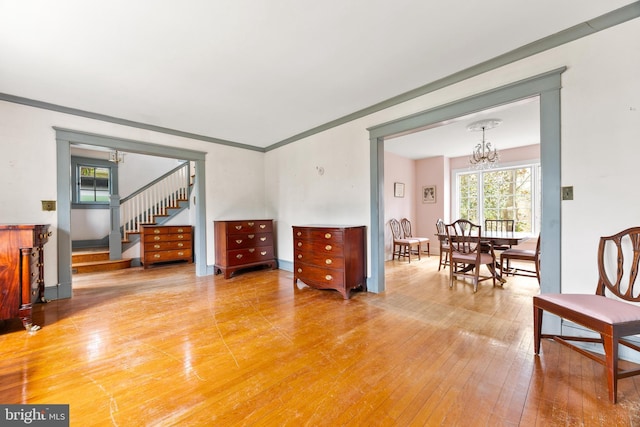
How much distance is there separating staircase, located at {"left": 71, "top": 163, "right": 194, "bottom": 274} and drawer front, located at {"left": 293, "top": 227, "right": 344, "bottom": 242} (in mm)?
3908

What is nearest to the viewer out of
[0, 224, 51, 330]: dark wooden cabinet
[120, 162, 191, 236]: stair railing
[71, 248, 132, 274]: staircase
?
[0, 224, 51, 330]: dark wooden cabinet

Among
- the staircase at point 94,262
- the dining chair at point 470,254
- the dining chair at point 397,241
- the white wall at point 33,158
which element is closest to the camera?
the white wall at point 33,158

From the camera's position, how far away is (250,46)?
6.99 ft

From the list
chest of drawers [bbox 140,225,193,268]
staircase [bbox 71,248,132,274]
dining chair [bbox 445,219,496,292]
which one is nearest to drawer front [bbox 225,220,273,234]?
chest of drawers [bbox 140,225,193,268]

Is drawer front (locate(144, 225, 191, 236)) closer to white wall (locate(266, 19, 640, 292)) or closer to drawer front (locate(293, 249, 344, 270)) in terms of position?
drawer front (locate(293, 249, 344, 270))

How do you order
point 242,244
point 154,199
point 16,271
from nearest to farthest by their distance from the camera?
point 16,271
point 242,244
point 154,199

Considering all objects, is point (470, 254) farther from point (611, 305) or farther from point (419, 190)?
point (419, 190)

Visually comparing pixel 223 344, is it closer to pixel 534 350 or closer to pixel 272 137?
pixel 534 350

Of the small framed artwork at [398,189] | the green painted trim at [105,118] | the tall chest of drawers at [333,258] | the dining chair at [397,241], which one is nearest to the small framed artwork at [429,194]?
the small framed artwork at [398,189]

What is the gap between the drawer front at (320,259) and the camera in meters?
3.21

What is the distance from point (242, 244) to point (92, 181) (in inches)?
194

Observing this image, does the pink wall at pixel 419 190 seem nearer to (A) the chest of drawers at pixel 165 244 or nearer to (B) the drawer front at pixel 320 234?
(B) the drawer front at pixel 320 234

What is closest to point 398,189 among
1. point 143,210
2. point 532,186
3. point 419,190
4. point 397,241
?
point 419,190

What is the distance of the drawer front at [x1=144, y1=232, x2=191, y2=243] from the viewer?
5188 mm
